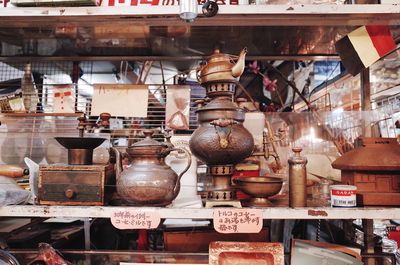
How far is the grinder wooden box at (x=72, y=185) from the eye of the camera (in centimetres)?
112

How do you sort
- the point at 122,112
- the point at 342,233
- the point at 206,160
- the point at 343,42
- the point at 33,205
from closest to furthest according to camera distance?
1. the point at 33,205
2. the point at 206,160
3. the point at 343,42
4. the point at 342,233
5. the point at 122,112

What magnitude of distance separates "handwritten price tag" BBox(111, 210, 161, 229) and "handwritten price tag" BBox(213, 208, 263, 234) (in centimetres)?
20

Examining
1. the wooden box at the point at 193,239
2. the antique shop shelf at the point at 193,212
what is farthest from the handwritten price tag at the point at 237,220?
the wooden box at the point at 193,239

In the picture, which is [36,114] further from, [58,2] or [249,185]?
[249,185]

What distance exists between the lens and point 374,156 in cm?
119

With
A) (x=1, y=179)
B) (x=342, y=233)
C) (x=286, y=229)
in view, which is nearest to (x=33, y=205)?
(x=1, y=179)

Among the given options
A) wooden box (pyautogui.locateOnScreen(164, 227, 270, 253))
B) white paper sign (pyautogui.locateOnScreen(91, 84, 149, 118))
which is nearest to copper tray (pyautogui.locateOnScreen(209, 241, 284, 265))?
wooden box (pyautogui.locateOnScreen(164, 227, 270, 253))

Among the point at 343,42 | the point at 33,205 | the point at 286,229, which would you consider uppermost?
the point at 343,42

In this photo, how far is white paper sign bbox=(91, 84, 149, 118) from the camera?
1636 millimetres

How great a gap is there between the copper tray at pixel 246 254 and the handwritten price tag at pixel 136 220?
302 millimetres

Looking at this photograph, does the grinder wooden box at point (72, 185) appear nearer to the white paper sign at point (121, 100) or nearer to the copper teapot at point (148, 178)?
the copper teapot at point (148, 178)

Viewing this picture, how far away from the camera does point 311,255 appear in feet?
4.04

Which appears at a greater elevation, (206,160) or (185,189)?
(206,160)

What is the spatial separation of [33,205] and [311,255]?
1.06m
